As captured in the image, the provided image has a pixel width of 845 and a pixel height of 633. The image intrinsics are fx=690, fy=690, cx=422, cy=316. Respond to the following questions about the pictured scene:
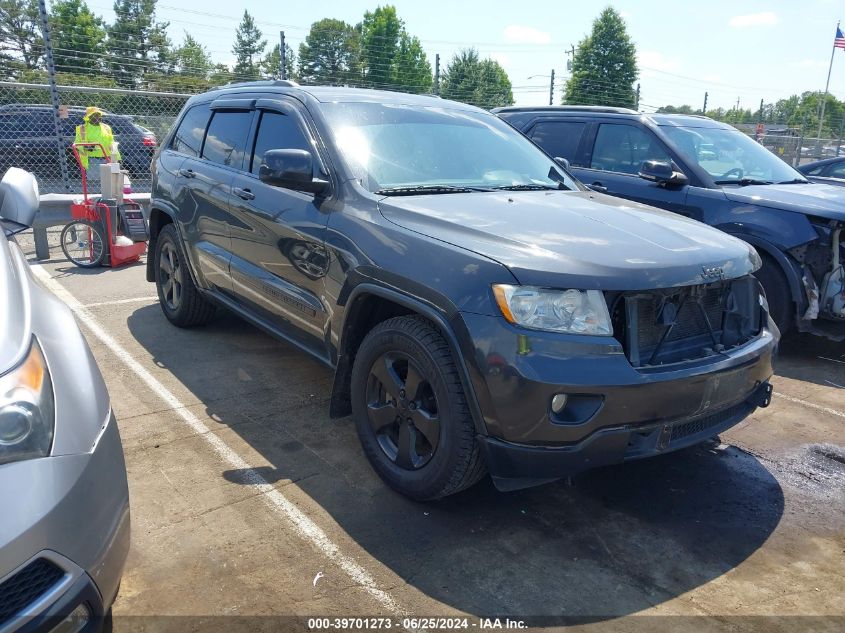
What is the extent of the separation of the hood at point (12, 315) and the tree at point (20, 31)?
26725 millimetres

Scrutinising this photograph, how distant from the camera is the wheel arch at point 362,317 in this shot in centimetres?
295

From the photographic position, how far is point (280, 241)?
3986 mm

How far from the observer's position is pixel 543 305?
106 inches

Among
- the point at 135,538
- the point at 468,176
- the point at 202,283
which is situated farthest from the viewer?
the point at 202,283

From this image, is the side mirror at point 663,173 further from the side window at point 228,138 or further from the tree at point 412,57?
the tree at point 412,57

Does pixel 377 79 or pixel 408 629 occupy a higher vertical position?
Result: pixel 377 79

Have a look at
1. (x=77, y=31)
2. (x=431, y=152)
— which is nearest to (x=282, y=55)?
(x=431, y=152)

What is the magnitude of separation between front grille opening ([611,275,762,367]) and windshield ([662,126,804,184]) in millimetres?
3227

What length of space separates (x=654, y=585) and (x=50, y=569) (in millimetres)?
2133

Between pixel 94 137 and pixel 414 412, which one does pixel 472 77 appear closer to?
pixel 94 137

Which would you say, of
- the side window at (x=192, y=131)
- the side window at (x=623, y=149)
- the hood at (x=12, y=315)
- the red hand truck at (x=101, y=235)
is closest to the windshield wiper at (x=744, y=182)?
the side window at (x=623, y=149)

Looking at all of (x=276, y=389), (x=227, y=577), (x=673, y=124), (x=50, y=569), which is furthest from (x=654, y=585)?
(x=673, y=124)

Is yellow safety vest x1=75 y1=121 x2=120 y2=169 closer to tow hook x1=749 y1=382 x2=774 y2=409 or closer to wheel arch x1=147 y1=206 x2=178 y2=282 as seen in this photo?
wheel arch x1=147 y1=206 x2=178 y2=282

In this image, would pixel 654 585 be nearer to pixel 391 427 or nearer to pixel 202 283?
pixel 391 427
